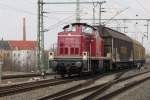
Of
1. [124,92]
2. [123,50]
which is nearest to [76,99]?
[124,92]

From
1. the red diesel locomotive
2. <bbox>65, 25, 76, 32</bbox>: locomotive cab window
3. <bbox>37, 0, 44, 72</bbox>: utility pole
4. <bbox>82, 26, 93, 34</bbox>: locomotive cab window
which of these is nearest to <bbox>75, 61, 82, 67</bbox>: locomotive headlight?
the red diesel locomotive

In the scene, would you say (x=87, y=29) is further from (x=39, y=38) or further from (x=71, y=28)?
(x=39, y=38)

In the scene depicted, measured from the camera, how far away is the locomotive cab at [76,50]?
24688 mm

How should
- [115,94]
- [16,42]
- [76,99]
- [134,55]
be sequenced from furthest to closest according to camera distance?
[16,42] → [134,55] → [115,94] → [76,99]

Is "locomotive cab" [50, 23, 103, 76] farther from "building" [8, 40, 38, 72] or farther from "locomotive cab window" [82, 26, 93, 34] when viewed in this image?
"building" [8, 40, 38, 72]

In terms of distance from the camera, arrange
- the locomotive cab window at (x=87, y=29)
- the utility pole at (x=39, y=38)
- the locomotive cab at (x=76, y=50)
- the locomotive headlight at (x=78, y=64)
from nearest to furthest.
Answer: the locomotive headlight at (x=78, y=64) < the locomotive cab at (x=76, y=50) < the locomotive cab window at (x=87, y=29) < the utility pole at (x=39, y=38)

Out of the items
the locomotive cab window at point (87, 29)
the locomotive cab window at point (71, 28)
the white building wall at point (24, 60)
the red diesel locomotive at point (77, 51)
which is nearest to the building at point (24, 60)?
the white building wall at point (24, 60)

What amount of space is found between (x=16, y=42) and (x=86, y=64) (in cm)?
8177

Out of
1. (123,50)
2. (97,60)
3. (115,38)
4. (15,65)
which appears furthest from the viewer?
(15,65)

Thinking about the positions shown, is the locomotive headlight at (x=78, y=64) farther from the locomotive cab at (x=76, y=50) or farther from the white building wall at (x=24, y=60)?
the white building wall at (x=24, y=60)

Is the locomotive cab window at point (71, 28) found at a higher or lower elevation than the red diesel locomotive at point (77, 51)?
higher

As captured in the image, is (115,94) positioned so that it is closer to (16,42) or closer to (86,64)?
(86,64)

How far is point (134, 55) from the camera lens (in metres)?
46.9

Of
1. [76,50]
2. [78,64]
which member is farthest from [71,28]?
[78,64]
